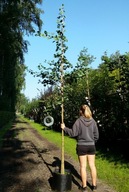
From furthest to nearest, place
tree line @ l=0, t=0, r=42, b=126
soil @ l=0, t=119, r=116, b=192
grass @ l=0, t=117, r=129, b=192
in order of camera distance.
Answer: tree line @ l=0, t=0, r=42, b=126 < grass @ l=0, t=117, r=129, b=192 < soil @ l=0, t=119, r=116, b=192

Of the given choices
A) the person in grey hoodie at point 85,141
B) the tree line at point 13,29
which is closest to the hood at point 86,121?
the person in grey hoodie at point 85,141

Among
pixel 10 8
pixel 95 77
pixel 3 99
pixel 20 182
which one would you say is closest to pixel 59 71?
pixel 20 182

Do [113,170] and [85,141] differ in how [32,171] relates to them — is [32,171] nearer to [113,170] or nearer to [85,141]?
[113,170]

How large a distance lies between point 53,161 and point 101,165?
1833 mm

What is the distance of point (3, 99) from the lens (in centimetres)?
3800

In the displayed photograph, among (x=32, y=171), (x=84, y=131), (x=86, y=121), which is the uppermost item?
(x=86, y=121)

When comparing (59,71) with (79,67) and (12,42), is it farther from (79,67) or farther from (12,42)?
(12,42)

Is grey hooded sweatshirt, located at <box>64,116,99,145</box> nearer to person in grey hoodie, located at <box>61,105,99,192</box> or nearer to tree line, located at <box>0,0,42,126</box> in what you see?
person in grey hoodie, located at <box>61,105,99,192</box>

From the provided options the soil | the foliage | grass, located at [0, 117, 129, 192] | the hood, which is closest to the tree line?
the foliage

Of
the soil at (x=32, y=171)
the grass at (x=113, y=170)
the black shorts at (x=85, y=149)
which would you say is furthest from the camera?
the grass at (x=113, y=170)

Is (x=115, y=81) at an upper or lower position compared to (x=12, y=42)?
lower

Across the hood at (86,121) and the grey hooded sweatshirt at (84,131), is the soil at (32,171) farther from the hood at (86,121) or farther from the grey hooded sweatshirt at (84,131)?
the hood at (86,121)

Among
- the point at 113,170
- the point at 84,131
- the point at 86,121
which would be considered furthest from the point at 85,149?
the point at 113,170

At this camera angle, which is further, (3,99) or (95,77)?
(3,99)
